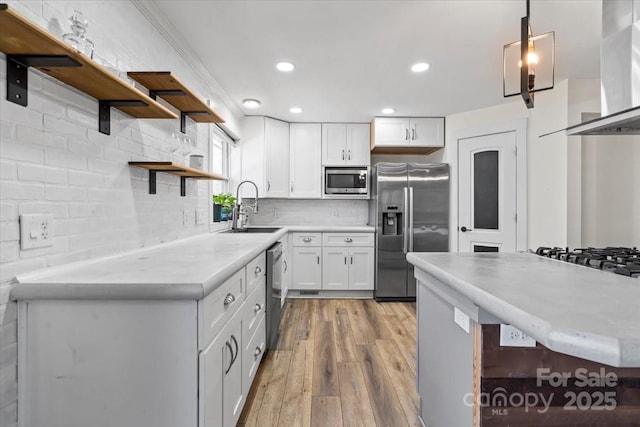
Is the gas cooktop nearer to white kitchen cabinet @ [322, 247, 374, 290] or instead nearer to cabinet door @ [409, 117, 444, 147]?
white kitchen cabinet @ [322, 247, 374, 290]

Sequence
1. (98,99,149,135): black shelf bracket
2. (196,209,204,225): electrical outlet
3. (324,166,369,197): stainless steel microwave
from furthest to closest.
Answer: (324,166,369,197): stainless steel microwave, (196,209,204,225): electrical outlet, (98,99,149,135): black shelf bracket

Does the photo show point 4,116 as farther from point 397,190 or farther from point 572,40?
point 397,190

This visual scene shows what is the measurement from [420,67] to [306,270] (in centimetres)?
259

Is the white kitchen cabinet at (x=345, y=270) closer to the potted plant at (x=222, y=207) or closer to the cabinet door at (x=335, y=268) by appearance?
the cabinet door at (x=335, y=268)

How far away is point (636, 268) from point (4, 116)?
215 cm

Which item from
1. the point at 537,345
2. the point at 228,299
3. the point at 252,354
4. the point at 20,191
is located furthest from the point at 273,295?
the point at 537,345

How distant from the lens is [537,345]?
3.37ft

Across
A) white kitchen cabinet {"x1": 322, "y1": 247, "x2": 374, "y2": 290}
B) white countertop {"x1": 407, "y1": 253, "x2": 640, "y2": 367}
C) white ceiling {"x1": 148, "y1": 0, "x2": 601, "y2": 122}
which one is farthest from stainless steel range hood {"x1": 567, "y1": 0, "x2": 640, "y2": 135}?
white kitchen cabinet {"x1": 322, "y1": 247, "x2": 374, "y2": 290}

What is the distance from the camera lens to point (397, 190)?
13.3 ft

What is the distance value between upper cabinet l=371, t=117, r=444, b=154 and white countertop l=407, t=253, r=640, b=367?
116 inches

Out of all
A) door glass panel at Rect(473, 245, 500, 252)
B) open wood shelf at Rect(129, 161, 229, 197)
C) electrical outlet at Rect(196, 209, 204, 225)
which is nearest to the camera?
open wood shelf at Rect(129, 161, 229, 197)

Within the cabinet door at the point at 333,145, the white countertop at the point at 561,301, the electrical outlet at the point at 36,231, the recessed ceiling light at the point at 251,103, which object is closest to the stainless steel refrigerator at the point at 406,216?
the cabinet door at the point at 333,145

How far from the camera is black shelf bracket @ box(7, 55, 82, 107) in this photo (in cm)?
102

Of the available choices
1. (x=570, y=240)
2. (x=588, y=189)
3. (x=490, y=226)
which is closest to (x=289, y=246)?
(x=490, y=226)
